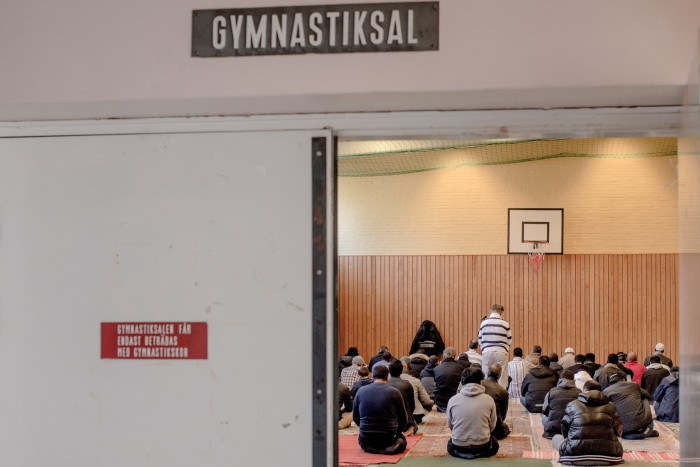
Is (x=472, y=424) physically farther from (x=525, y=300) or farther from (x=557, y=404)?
(x=525, y=300)

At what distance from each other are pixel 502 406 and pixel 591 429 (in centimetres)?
227

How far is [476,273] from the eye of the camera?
2075cm

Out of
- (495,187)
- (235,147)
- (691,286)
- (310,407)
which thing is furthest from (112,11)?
(495,187)

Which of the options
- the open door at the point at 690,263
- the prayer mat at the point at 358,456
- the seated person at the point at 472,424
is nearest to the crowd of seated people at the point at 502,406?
the seated person at the point at 472,424

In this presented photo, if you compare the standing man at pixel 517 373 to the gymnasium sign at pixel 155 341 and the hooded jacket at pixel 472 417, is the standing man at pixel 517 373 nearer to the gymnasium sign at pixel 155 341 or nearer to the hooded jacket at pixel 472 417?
the hooded jacket at pixel 472 417

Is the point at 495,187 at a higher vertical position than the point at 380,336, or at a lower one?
higher

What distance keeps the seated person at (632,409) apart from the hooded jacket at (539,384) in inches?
70.9

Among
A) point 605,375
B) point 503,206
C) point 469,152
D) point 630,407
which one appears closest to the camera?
point 630,407

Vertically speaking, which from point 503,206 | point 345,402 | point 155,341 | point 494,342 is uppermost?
point 503,206

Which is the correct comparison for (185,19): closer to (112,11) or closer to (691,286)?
(112,11)

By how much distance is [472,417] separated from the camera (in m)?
10.1

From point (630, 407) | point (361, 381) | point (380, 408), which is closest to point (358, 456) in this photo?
point (380, 408)

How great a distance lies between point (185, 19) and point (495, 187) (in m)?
17.7

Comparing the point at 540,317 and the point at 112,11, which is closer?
the point at 112,11
